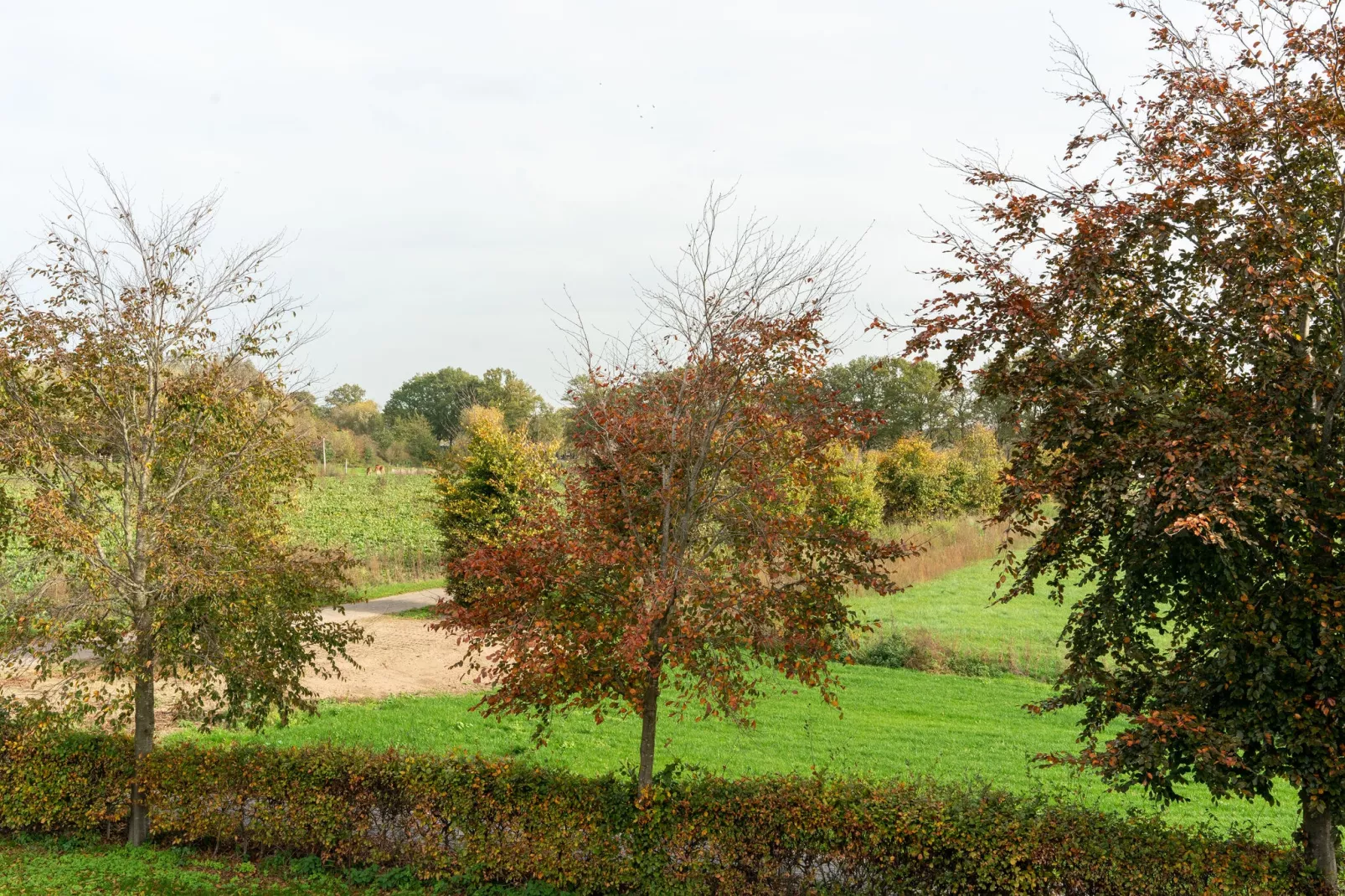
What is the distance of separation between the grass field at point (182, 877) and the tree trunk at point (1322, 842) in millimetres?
5087

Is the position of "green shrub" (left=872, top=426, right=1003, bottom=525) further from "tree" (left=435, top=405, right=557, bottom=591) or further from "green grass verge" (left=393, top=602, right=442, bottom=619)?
"green grass verge" (left=393, top=602, right=442, bottom=619)

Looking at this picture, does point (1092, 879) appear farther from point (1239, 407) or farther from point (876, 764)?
point (876, 764)

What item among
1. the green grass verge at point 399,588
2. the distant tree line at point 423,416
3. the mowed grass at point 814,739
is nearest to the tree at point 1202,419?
the mowed grass at point 814,739

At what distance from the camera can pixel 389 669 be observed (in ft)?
53.2

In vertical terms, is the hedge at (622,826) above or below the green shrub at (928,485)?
below

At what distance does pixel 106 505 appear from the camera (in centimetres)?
811

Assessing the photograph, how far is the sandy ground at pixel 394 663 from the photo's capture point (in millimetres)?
14727

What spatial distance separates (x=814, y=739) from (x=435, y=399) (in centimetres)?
6846

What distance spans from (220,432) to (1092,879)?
7.70m

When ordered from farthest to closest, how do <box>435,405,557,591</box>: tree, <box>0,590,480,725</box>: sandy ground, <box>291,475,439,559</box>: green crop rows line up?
<box>291,475,439,559</box>: green crop rows < <box>435,405,557,591</box>: tree < <box>0,590,480,725</box>: sandy ground

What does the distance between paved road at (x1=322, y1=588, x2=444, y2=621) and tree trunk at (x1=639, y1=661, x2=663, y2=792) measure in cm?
1413

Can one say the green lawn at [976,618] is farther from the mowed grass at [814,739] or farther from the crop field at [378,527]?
the crop field at [378,527]

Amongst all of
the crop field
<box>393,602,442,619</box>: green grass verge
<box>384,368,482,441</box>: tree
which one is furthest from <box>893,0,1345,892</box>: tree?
<box>384,368,482,441</box>: tree

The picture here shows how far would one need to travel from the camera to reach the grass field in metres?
6.99
